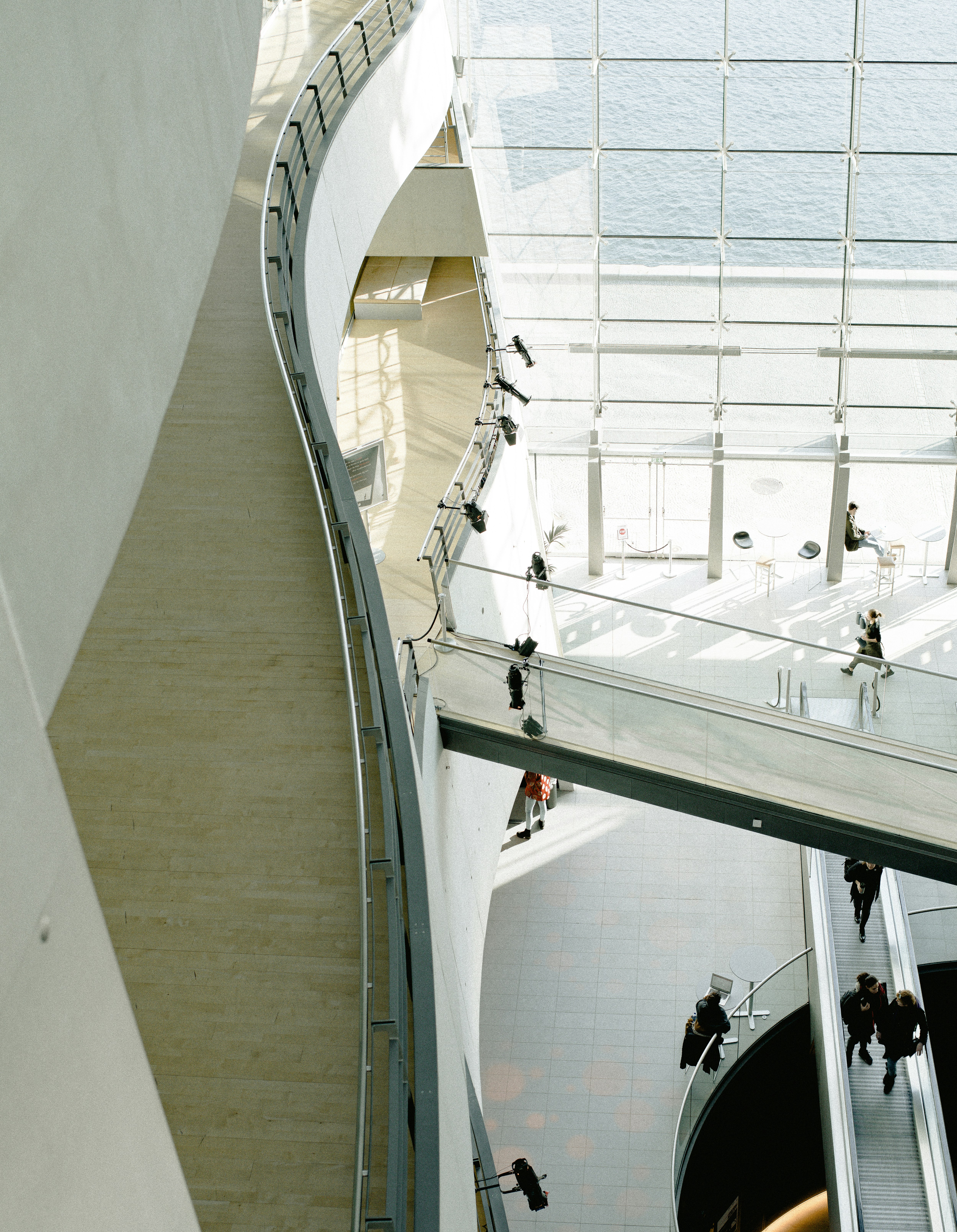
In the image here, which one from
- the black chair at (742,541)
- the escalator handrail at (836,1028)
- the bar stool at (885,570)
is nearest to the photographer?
the escalator handrail at (836,1028)

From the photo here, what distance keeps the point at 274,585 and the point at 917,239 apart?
14.6 m

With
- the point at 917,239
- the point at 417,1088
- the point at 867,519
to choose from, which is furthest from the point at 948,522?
the point at 417,1088

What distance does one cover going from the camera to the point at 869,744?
12.4m

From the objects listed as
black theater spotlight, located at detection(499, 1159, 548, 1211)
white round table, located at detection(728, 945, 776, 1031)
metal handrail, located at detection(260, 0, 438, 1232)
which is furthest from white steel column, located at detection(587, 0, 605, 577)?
black theater spotlight, located at detection(499, 1159, 548, 1211)

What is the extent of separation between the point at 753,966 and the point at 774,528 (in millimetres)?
8752

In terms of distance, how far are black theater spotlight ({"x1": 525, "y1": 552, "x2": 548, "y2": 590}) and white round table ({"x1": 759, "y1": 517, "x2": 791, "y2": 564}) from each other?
541 cm

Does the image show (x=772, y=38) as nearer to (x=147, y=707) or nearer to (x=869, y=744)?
(x=869, y=744)

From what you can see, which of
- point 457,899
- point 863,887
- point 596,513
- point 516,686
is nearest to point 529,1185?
point 457,899

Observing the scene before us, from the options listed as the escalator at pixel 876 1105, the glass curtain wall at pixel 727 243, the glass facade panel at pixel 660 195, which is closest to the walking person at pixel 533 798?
the escalator at pixel 876 1105

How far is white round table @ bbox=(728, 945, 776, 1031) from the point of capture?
1423 cm

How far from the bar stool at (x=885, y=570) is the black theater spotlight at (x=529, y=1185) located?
41.7 feet

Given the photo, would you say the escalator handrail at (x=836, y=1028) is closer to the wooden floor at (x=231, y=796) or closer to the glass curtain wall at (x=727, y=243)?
the wooden floor at (x=231, y=796)

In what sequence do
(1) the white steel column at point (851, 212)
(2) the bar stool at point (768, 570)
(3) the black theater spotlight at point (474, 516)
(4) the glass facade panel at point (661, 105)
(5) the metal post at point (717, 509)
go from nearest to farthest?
(3) the black theater spotlight at point (474, 516), (1) the white steel column at point (851, 212), (4) the glass facade panel at point (661, 105), (2) the bar stool at point (768, 570), (5) the metal post at point (717, 509)

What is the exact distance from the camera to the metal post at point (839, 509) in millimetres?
20516
